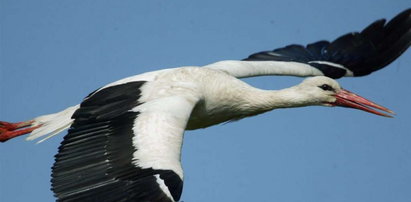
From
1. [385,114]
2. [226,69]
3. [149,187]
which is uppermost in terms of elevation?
[226,69]

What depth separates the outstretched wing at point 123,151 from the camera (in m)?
7.11

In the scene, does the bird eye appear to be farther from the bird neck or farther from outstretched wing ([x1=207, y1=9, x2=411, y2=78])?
outstretched wing ([x1=207, y1=9, x2=411, y2=78])

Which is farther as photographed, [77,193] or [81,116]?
[81,116]

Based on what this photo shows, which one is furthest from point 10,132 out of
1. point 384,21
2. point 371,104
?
point 384,21

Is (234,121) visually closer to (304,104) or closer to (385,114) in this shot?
(304,104)

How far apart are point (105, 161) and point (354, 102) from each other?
3815mm

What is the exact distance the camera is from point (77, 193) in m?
7.20

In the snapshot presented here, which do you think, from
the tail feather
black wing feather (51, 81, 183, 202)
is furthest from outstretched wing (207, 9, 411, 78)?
black wing feather (51, 81, 183, 202)

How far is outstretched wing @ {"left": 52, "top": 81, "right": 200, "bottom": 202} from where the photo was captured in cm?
711

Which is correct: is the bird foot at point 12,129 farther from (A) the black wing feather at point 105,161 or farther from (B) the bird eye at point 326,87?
(B) the bird eye at point 326,87

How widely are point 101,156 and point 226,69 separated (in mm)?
3438

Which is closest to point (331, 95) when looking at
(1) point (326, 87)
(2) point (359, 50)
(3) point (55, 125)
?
(1) point (326, 87)

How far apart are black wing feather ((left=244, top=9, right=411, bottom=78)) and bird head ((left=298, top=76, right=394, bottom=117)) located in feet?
5.49

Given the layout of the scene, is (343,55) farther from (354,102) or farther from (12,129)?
(12,129)
